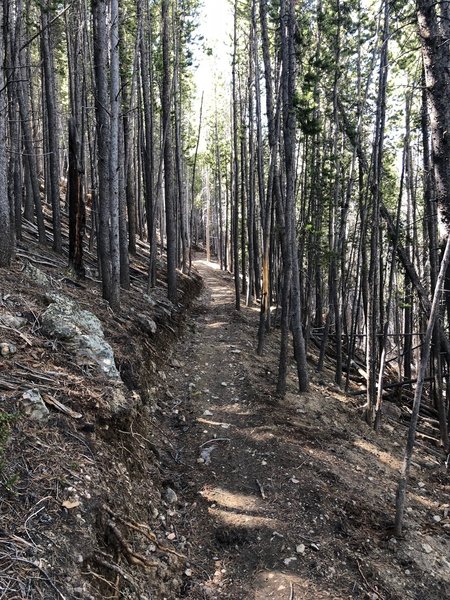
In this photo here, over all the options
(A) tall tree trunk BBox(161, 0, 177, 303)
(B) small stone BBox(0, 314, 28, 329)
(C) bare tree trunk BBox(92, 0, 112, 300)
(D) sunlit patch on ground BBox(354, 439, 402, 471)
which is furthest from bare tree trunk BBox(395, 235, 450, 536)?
(A) tall tree trunk BBox(161, 0, 177, 303)

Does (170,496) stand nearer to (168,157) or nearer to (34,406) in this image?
(34,406)

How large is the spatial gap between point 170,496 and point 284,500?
1.29 metres

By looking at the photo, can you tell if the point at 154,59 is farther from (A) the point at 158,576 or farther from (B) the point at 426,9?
(A) the point at 158,576

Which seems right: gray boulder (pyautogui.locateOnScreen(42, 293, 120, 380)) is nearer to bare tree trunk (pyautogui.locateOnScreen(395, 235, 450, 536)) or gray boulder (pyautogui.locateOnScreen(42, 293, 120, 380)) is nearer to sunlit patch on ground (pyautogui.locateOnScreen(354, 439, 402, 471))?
bare tree trunk (pyautogui.locateOnScreen(395, 235, 450, 536))

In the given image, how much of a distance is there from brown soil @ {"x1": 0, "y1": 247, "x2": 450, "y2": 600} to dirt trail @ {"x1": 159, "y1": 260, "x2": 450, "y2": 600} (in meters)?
0.02

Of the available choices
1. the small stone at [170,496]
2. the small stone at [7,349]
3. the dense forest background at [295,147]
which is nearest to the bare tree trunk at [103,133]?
the dense forest background at [295,147]

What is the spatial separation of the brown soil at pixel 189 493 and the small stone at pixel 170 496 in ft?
0.06

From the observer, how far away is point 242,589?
3.65 meters

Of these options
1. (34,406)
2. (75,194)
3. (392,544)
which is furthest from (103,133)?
(392,544)

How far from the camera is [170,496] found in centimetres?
448

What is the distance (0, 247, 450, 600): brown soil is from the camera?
279cm

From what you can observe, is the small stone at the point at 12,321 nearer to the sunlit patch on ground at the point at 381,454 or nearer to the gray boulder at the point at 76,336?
the gray boulder at the point at 76,336

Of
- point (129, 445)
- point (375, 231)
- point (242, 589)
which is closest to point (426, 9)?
point (375, 231)

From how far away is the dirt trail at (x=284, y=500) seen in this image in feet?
12.6
